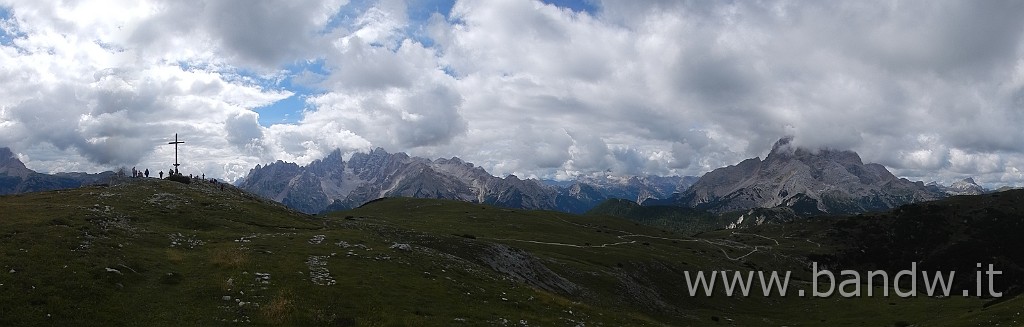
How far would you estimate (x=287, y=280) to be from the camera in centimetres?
3512

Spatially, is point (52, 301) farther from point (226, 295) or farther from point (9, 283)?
point (226, 295)

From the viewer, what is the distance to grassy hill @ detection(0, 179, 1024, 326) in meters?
28.6

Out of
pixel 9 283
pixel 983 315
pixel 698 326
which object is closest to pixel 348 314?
pixel 9 283

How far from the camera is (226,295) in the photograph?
31.1 meters

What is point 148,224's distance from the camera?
174 ft

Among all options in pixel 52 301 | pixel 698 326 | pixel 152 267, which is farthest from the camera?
pixel 698 326

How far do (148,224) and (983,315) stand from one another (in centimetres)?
7723

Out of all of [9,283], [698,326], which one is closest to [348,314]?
[9,283]

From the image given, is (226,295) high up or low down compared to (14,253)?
down

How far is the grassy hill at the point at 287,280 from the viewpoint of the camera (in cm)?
2864

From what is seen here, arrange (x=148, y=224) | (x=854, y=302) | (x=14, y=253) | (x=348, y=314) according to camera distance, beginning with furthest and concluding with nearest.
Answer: (x=854, y=302) < (x=148, y=224) < (x=14, y=253) < (x=348, y=314)

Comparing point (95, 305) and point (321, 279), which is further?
point (321, 279)

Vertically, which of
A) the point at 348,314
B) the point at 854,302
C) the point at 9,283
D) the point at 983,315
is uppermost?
the point at 9,283

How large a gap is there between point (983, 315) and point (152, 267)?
6645 cm
